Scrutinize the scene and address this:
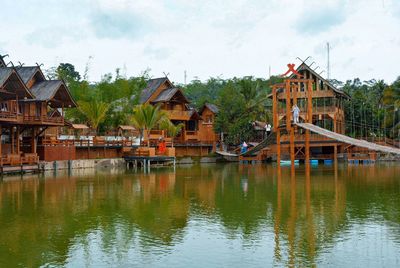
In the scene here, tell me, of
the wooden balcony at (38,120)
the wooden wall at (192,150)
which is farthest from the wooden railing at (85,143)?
the wooden wall at (192,150)

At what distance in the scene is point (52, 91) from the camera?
34375mm

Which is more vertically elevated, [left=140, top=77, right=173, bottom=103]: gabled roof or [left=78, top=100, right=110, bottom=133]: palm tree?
[left=140, top=77, right=173, bottom=103]: gabled roof

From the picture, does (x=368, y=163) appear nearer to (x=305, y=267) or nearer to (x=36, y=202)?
(x=36, y=202)

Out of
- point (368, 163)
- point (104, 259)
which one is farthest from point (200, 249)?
point (368, 163)

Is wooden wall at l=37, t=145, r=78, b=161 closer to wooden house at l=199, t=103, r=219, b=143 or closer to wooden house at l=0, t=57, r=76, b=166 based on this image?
wooden house at l=0, t=57, r=76, b=166

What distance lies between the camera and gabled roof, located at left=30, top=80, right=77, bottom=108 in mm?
34312

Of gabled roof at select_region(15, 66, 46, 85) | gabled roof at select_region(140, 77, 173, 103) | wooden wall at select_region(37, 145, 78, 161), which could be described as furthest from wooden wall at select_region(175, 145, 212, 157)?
gabled roof at select_region(15, 66, 46, 85)

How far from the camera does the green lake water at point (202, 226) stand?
406 inches

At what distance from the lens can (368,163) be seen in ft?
139

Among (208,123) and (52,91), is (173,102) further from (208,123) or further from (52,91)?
(52,91)

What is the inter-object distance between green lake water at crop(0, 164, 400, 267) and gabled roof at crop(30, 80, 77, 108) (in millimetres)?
11946

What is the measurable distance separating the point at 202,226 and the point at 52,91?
23389 millimetres

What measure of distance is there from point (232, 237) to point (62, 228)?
14.6ft

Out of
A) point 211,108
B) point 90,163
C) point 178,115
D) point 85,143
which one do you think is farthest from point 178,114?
point 90,163
